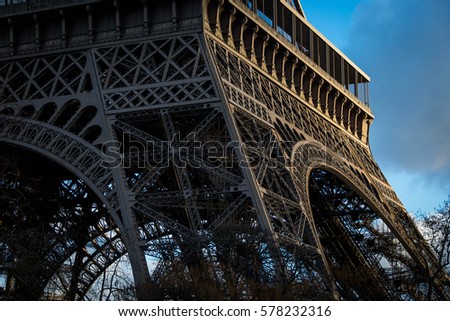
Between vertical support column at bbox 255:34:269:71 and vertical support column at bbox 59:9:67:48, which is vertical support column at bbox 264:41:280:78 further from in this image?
vertical support column at bbox 59:9:67:48

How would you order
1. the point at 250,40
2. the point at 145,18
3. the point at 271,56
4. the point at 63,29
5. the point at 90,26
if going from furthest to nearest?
1. the point at 271,56
2. the point at 250,40
3. the point at 63,29
4. the point at 90,26
5. the point at 145,18

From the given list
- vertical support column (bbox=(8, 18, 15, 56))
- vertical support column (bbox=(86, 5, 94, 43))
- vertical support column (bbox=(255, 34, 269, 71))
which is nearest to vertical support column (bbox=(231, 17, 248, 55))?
vertical support column (bbox=(255, 34, 269, 71))

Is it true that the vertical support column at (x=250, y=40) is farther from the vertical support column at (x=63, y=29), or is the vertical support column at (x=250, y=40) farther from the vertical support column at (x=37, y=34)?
the vertical support column at (x=37, y=34)

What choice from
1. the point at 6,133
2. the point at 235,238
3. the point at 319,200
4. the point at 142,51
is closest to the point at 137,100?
the point at 142,51

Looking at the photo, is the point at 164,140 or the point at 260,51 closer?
the point at 164,140

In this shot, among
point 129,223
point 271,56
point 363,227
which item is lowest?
point 129,223

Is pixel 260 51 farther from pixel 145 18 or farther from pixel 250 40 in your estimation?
pixel 145 18

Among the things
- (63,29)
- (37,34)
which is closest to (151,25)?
(63,29)

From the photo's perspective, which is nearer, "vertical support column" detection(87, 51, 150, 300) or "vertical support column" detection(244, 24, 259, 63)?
"vertical support column" detection(87, 51, 150, 300)

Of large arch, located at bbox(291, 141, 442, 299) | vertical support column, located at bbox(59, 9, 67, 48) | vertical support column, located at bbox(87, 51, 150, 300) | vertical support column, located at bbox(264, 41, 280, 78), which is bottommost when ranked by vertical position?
vertical support column, located at bbox(87, 51, 150, 300)
